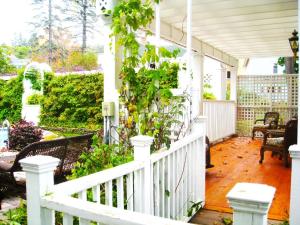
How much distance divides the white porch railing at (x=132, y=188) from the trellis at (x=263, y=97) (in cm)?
662

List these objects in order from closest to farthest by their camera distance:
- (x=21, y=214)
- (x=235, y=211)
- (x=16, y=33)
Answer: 1. (x=235, y=211)
2. (x=21, y=214)
3. (x=16, y=33)

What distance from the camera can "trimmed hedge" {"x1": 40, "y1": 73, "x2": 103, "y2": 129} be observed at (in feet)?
32.6

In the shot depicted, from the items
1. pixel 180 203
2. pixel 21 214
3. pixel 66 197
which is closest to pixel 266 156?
pixel 180 203

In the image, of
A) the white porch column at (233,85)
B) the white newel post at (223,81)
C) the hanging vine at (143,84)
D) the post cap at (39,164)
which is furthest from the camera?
the white porch column at (233,85)

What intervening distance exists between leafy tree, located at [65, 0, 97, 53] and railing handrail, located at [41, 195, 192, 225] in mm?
22703

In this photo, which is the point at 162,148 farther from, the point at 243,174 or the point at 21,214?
the point at 243,174

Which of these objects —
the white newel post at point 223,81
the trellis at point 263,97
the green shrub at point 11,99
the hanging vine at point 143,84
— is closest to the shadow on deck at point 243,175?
the hanging vine at point 143,84

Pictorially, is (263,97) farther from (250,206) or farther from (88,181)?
(250,206)

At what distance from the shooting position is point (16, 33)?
25594 millimetres

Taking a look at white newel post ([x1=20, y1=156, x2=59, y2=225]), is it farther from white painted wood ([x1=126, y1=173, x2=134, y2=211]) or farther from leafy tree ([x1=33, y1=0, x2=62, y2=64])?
leafy tree ([x1=33, y1=0, x2=62, y2=64])

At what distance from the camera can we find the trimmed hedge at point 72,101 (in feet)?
32.6

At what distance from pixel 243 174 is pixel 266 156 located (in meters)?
1.91

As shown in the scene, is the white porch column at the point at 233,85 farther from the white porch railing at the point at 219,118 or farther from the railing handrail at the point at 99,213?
the railing handrail at the point at 99,213

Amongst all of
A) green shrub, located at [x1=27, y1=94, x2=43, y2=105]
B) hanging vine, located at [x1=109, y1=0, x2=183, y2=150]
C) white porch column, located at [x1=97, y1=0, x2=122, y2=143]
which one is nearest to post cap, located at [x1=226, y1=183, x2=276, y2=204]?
hanging vine, located at [x1=109, y1=0, x2=183, y2=150]
